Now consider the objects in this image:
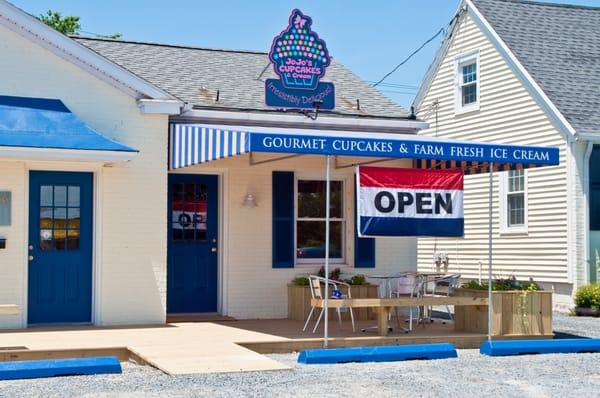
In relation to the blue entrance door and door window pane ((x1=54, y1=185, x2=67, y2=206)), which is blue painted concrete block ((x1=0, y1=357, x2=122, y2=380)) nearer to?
door window pane ((x1=54, y1=185, x2=67, y2=206))

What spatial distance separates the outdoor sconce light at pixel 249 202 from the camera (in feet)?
49.2

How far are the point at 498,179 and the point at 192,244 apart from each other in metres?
8.07

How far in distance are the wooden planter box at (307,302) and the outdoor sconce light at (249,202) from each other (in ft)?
4.56

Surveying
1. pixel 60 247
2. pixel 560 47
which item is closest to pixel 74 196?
pixel 60 247

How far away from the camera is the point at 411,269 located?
1611cm

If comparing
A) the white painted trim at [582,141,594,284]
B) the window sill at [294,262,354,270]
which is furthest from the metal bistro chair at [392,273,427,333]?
the white painted trim at [582,141,594,284]

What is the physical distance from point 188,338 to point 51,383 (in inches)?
118

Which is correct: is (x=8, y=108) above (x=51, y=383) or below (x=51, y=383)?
above

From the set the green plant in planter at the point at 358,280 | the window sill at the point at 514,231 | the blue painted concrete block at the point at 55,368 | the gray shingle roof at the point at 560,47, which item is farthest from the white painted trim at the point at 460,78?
the blue painted concrete block at the point at 55,368

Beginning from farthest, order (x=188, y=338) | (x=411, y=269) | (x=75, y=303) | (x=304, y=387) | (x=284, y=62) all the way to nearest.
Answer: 1. (x=411, y=269)
2. (x=284, y=62)
3. (x=75, y=303)
4. (x=188, y=338)
5. (x=304, y=387)

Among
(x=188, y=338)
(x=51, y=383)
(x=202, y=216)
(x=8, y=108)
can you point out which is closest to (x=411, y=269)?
(x=202, y=216)

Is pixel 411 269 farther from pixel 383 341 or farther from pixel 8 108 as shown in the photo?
pixel 8 108

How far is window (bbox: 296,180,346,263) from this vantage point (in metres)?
15.5

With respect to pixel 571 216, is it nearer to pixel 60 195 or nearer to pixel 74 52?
pixel 60 195
